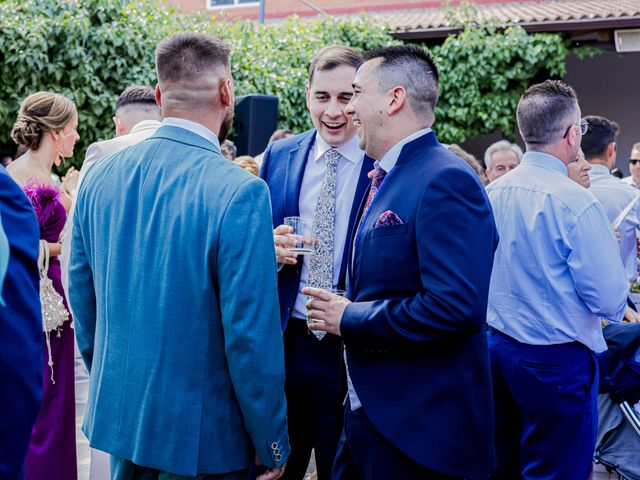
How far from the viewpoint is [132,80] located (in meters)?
10.6

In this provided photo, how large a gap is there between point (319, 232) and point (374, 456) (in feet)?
3.49

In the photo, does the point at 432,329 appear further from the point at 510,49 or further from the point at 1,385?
the point at 510,49

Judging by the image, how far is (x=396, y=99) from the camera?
2.73 meters

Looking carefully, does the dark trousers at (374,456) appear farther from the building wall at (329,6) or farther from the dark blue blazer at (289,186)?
the building wall at (329,6)

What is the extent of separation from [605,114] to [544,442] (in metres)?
15.0

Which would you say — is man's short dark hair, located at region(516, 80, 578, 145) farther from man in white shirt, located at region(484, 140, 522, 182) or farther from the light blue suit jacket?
man in white shirt, located at region(484, 140, 522, 182)

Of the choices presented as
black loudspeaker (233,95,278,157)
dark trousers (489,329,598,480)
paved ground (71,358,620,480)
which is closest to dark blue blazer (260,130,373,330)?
dark trousers (489,329,598,480)

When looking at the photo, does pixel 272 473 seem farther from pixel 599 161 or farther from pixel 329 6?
pixel 329 6

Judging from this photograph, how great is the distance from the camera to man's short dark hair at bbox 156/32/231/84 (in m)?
2.56

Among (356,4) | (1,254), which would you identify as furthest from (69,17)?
(356,4)

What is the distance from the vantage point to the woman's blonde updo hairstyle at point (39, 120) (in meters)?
4.92

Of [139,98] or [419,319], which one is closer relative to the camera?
[419,319]

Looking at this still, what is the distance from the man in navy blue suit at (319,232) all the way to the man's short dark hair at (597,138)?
9.14ft

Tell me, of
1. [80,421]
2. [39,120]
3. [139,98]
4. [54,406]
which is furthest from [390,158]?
[80,421]
